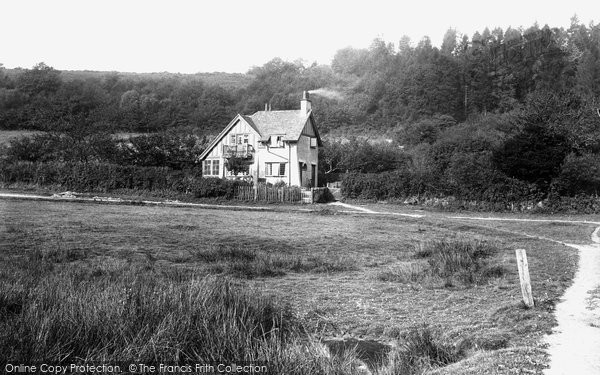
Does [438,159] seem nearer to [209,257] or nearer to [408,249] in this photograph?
[408,249]

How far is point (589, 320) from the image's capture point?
9133 mm

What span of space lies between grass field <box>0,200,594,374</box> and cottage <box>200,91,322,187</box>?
85.9ft

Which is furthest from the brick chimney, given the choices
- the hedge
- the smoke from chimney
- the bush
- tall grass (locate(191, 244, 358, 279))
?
the smoke from chimney

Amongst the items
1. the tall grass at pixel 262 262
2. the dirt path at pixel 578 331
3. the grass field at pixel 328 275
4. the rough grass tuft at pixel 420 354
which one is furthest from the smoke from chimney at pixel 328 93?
the rough grass tuft at pixel 420 354

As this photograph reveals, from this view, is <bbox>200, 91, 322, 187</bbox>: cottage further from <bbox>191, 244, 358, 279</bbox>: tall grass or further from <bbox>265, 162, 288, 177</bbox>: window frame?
<bbox>191, 244, 358, 279</bbox>: tall grass

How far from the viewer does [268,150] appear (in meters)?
52.2

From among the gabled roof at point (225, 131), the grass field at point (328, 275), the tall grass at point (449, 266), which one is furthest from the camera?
the gabled roof at point (225, 131)

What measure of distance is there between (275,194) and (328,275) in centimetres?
3060

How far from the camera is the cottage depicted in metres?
51.5

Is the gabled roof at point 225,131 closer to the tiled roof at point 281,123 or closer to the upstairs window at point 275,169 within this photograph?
the tiled roof at point 281,123

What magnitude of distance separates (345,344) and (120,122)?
9068 centimetres

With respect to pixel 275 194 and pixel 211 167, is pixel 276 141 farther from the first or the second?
pixel 275 194

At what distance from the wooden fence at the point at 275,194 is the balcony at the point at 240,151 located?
25.4ft

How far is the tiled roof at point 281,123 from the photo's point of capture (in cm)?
5166
